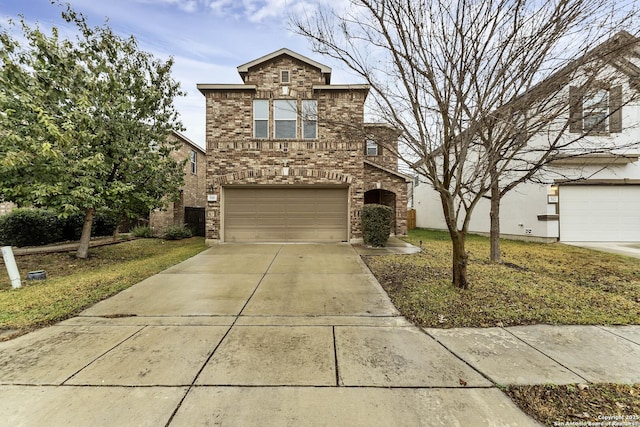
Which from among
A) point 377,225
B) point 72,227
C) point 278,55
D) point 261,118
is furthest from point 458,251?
point 72,227

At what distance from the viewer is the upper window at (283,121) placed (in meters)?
10.6

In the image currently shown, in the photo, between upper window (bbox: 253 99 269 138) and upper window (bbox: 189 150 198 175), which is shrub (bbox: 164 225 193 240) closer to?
upper window (bbox: 189 150 198 175)

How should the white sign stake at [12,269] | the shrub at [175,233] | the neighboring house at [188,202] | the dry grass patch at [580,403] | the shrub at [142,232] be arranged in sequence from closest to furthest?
the dry grass patch at [580,403]
the white sign stake at [12,269]
the shrub at [175,233]
the shrub at [142,232]
the neighboring house at [188,202]

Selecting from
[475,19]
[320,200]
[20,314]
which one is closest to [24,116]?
[20,314]

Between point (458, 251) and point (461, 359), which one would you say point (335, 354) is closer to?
point (461, 359)

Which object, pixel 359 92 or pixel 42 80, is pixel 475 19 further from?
pixel 42 80

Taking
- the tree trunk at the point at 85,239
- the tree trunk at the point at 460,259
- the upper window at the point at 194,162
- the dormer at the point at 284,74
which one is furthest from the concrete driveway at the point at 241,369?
the upper window at the point at 194,162

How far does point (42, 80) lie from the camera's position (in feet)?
21.8

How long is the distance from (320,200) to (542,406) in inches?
362

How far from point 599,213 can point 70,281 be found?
16.9 metres

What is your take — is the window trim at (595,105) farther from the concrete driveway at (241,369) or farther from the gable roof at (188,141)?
the gable roof at (188,141)

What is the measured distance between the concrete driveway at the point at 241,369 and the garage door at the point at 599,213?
10694 millimetres

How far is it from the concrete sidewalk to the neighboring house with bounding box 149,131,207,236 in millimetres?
9609

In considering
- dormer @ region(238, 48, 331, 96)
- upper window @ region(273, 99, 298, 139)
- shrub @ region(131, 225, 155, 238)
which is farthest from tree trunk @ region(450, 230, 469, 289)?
shrub @ region(131, 225, 155, 238)
